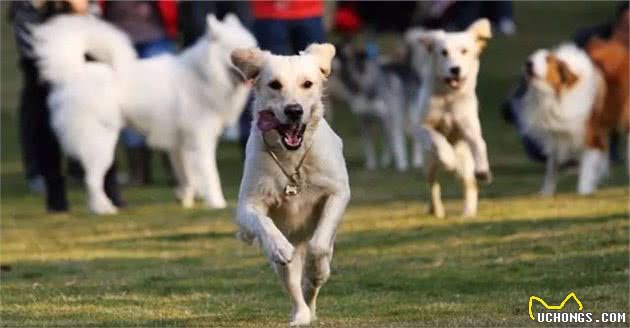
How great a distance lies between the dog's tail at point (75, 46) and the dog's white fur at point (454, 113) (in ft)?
9.06

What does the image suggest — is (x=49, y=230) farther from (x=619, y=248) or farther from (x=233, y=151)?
(x=233, y=151)

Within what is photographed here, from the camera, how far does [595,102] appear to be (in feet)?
44.7

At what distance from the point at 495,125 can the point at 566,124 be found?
8.96m

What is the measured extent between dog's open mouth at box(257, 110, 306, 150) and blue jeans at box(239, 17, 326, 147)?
7.09 metres

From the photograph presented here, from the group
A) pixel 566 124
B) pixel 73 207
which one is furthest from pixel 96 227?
pixel 566 124

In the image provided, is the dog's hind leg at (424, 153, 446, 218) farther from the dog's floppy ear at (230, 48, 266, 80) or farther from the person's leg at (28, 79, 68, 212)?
the dog's floppy ear at (230, 48, 266, 80)

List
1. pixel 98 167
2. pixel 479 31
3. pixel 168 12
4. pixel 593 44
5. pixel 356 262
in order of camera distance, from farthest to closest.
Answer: pixel 168 12, pixel 593 44, pixel 98 167, pixel 479 31, pixel 356 262

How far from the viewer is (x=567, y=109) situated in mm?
13539

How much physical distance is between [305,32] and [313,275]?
24.3ft

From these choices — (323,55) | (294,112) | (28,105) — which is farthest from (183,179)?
(294,112)

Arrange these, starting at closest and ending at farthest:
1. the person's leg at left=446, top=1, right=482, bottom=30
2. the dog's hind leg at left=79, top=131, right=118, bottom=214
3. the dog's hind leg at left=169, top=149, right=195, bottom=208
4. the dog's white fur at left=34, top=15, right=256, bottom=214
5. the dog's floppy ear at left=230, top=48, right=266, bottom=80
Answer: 1. the dog's floppy ear at left=230, top=48, right=266, bottom=80
2. the dog's white fur at left=34, top=15, right=256, bottom=214
3. the dog's hind leg at left=79, top=131, right=118, bottom=214
4. the dog's hind leg at left=169, top=149, right=195, bottom=208
5. the person's leg at left=446, top=1, right=482, bottom=30

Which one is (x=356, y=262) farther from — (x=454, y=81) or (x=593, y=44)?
(x=593, y=44)

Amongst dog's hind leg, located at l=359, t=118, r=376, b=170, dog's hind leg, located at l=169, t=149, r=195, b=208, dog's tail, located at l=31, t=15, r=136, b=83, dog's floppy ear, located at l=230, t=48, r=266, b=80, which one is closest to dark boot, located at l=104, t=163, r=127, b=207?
dog's hind leg, located at l=169, t=149, r=195, b=208

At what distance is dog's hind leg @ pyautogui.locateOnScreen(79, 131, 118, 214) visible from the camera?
12828mm
